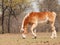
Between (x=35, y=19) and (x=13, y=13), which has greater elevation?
(x=13, y=13)

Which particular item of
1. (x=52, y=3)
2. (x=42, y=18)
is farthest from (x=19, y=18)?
(x=42, y=18)

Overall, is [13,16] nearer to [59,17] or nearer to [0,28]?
[0,28]

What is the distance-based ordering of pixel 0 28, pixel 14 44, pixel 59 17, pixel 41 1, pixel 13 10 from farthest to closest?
pixel 41 1
pixel 59 17
pixel 0 28
pixel 13 10
pixel 14 44

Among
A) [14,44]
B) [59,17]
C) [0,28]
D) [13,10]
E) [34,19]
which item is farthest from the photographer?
[59,17]

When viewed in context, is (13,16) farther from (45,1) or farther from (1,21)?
(45,1)

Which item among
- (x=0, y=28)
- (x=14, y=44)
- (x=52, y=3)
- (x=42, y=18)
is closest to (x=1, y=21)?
(x=0, y=28)

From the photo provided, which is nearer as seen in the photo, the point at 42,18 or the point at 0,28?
the point at 42,18

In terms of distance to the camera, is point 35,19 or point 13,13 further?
point 13,13

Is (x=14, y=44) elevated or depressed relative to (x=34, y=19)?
depressed

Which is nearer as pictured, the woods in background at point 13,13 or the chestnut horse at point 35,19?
the chestnut horse at point 35,19

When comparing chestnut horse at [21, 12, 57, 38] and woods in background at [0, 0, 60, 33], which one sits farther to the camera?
woods in background at [0, 0, 60, 33]

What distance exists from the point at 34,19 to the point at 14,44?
4571 millimetres

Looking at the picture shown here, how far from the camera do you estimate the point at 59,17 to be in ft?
129

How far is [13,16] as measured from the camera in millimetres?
35844
